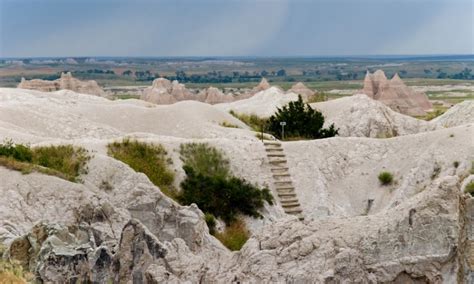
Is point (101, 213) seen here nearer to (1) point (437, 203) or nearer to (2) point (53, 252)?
(2) point (53, 252)

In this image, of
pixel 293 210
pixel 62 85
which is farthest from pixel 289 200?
pixel 62 85

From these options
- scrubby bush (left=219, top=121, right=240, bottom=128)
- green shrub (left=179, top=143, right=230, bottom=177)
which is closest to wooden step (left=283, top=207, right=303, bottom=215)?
→ green shrub (left=179, top=143, right=230, bottom=177)

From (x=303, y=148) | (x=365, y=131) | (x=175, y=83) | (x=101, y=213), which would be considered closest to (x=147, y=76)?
(x=175, y=83)

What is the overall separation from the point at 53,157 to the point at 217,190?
4.52m

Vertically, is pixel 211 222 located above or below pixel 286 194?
above

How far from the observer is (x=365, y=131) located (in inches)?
1593

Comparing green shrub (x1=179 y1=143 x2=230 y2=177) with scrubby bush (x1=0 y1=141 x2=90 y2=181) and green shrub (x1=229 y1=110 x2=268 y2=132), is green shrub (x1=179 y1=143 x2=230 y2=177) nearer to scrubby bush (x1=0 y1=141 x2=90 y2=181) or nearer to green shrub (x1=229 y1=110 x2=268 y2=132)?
scrubby bush (x1=0 y1=141 x2=90 y2=181)

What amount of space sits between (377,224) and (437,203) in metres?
0.85

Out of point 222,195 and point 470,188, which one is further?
point 222,195

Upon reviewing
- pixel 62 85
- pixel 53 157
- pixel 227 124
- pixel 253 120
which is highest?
pixel 53 157

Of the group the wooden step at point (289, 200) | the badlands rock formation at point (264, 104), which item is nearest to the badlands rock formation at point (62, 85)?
the badlands rock formation at point (264, 104)

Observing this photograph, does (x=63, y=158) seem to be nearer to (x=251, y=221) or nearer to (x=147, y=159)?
(x=147, y=159)

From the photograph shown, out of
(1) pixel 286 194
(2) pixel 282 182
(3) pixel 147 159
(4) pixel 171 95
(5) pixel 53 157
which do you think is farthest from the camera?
(4) pixel 171 95

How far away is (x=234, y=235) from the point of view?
21766 millimetres
